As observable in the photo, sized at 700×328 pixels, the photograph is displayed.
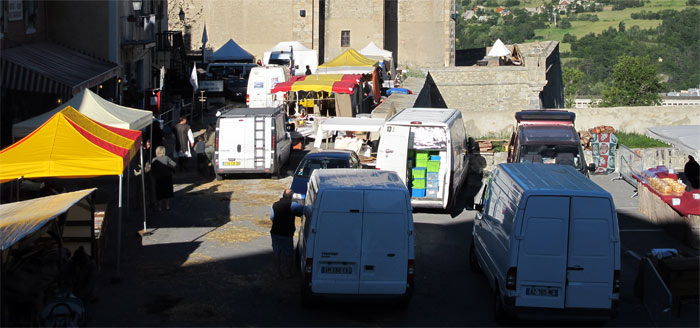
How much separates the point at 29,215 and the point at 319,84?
17.7m

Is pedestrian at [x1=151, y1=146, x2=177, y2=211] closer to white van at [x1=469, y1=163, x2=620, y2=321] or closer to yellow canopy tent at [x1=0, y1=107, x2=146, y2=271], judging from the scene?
yellow canopy tent at [x1=0, y1=107, x2=146, y2=271]

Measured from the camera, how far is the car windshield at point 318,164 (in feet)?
58.6

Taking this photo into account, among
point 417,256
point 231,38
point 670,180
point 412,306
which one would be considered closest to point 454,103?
point 231,38

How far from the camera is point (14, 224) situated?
395 inches

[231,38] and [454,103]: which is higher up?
[231,38]

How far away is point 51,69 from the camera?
21094 millimetres

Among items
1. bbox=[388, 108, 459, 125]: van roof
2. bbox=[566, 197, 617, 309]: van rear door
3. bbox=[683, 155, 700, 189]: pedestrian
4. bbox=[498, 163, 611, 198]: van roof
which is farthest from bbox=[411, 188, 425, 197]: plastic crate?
bbox=[566, 197, 617, 309]: van rear door

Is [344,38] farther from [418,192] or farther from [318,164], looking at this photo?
[418,192]

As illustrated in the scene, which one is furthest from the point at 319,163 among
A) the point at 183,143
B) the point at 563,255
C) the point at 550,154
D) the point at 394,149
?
the point at 563,255

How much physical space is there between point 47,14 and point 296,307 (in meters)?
18.0

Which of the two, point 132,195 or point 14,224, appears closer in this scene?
point 14,224

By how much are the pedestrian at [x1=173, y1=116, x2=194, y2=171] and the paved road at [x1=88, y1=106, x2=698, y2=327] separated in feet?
11.0

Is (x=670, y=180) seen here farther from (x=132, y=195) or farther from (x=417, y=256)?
(x=132, y=195)

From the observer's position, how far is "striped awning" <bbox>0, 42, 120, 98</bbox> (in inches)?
744
